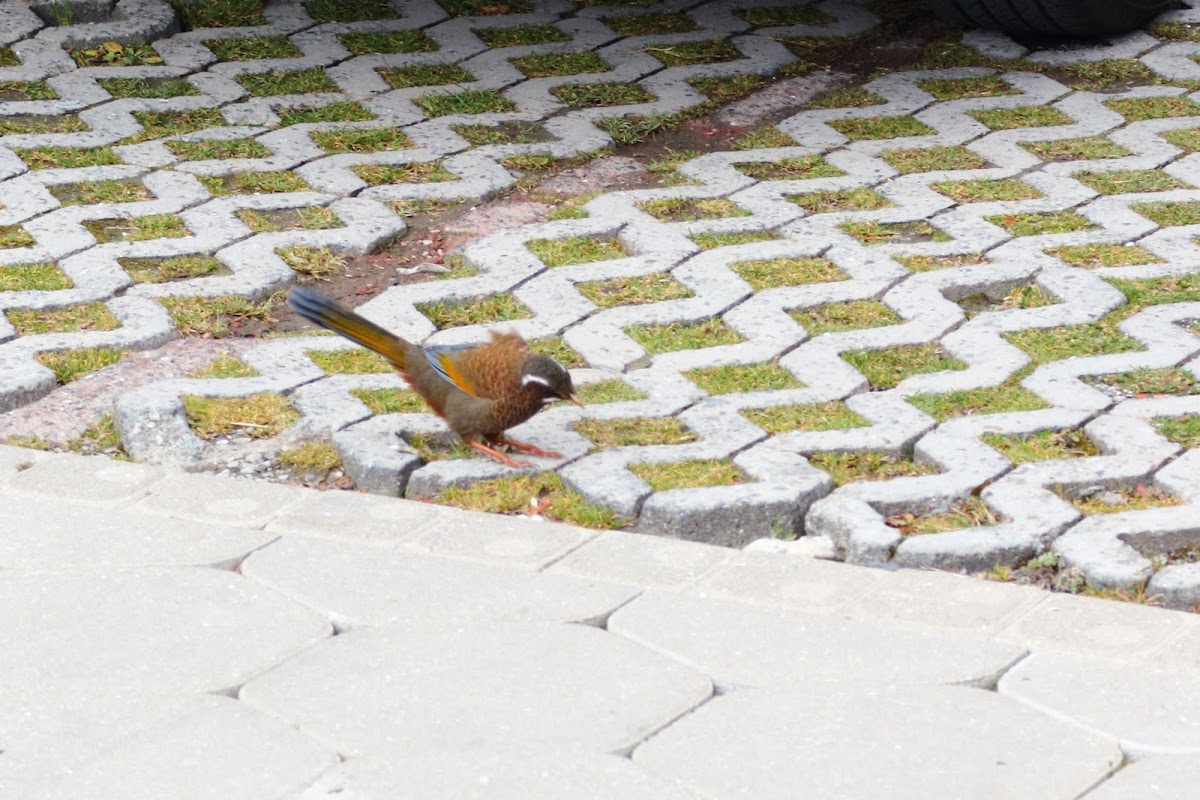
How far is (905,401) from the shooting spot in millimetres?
3973

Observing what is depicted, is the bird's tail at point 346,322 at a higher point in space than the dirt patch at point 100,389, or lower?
higher

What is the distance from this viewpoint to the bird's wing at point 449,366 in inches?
143

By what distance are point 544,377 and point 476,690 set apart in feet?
3.07

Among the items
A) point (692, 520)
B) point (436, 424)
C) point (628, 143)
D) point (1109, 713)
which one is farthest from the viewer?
point (628, 143)

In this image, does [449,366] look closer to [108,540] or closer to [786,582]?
[108,540]

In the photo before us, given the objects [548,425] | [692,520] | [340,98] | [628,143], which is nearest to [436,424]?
[548,425]

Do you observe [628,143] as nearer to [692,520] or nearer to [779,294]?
[779,294]

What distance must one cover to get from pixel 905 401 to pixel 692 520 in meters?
0.78

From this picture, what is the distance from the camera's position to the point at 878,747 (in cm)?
261

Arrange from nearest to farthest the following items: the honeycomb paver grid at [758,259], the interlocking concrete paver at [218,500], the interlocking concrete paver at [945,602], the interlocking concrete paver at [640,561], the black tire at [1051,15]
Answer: the interlocking concrete paver at [945,602]
the interlocking concrete paver at [640,561]
the interlocking concrete paver at [218,500]
the honeycomb paver grid at [758,259]
the black tire at [1051,15]

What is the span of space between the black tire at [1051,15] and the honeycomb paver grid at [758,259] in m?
0.10

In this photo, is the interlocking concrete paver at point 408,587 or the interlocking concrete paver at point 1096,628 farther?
the interlocking concrete paver at point 408,587

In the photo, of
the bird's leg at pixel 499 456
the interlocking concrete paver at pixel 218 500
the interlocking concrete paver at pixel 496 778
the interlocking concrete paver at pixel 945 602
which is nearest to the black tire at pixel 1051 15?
the bird's leg at pixel 499 456

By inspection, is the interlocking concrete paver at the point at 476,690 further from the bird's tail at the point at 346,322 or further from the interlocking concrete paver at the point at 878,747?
the bird's tail at the point at 346,322
